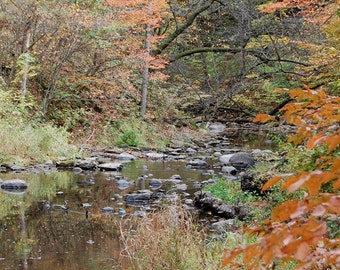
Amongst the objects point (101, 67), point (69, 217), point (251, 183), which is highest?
point (101, 67)

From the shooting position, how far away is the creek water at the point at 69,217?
5.27m

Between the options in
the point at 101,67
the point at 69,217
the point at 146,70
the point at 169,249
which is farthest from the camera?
the point at 146,70

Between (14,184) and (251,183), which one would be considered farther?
(14,184)

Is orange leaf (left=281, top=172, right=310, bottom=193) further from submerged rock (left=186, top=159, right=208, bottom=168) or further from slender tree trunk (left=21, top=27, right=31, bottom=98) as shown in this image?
slender tree trunk (left=21, top=27, right=31, bottom=98)

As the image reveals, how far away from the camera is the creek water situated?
5273 mm

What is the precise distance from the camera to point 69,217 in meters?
7.11

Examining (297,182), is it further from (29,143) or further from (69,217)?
(29,143)

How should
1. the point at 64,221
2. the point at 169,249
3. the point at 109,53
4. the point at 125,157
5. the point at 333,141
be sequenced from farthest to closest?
the point at 109,53
the point at 125,157
the point at 64,221
the point at 169,249
the point at 333,141

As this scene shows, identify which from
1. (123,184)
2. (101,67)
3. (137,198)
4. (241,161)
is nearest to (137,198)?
(137,198)

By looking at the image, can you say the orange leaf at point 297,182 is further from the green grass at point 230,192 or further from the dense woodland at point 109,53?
the dense woodland at point 109,53

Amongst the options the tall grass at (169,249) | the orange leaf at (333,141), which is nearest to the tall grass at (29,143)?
the tall grass at (169,249)

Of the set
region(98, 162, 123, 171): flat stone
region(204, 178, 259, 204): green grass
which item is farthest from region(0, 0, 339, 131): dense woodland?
region(204, 178, 259, 204): green grass

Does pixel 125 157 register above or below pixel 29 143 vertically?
below

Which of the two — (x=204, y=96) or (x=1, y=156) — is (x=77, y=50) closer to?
(x=1, y=156)
